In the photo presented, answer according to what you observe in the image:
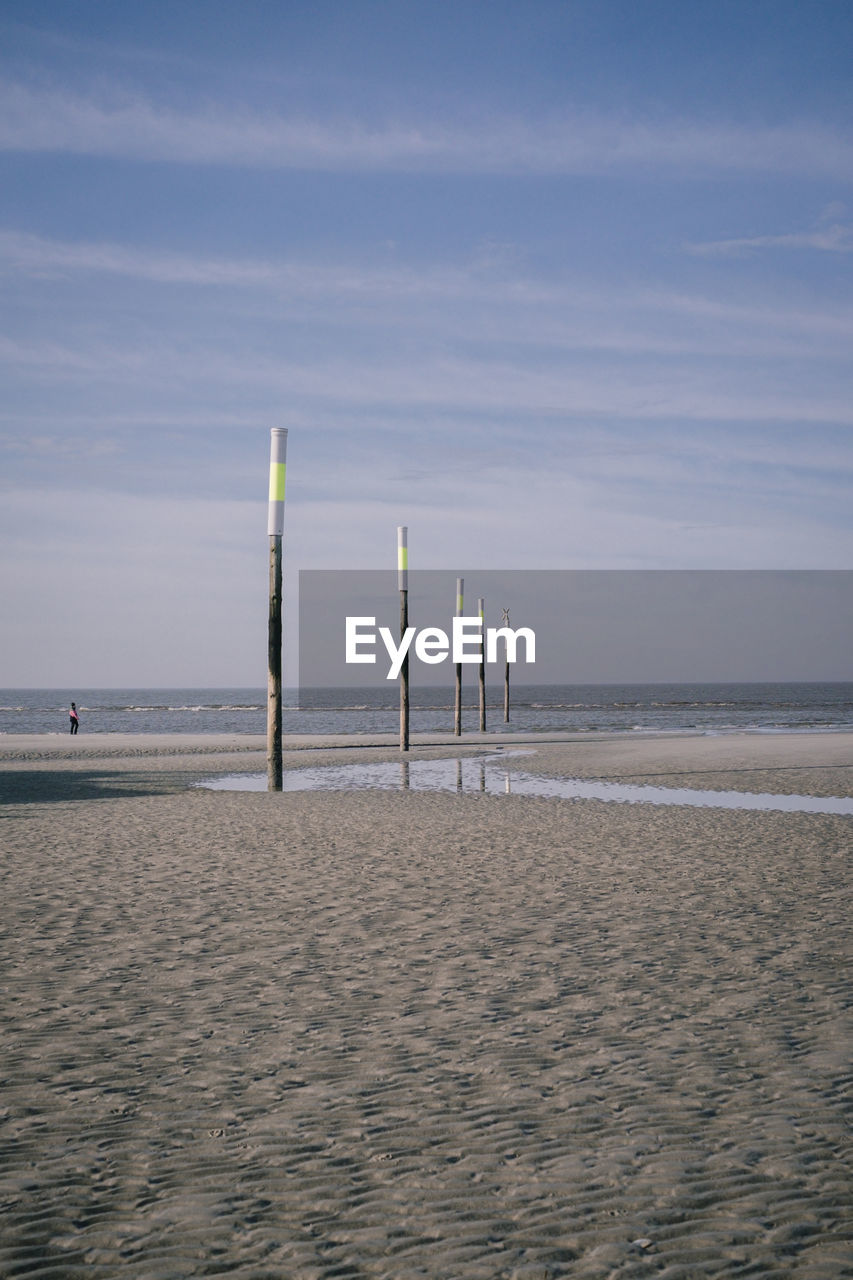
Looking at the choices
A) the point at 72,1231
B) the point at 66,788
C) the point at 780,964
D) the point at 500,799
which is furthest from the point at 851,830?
the point at 66,788

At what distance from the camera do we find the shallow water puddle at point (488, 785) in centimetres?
1723

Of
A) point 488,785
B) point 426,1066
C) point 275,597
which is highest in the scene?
point 275,597

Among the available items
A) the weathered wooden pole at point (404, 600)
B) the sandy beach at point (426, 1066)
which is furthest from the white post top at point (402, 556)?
the sandy beach at point (426, 1066)

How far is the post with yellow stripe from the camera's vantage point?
17328mm

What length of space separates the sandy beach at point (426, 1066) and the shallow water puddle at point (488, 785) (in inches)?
244

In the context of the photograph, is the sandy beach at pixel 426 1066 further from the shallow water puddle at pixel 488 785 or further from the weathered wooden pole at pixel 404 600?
the weathered wooden pole at pixel 404 600

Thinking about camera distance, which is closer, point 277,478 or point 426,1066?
point 426,1066

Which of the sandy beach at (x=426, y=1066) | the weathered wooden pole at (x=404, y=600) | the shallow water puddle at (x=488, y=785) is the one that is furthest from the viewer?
the weathered wooden pole at (x=404, y=600)

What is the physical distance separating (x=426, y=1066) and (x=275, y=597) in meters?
14.3

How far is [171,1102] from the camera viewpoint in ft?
14.5

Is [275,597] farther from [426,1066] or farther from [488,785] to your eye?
[426,1066]

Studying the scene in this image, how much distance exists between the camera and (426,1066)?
480 centimetres

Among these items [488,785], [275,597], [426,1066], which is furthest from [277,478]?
[426,1066]

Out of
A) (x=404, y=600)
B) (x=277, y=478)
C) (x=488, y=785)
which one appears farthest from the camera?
(x=404, y=600)
